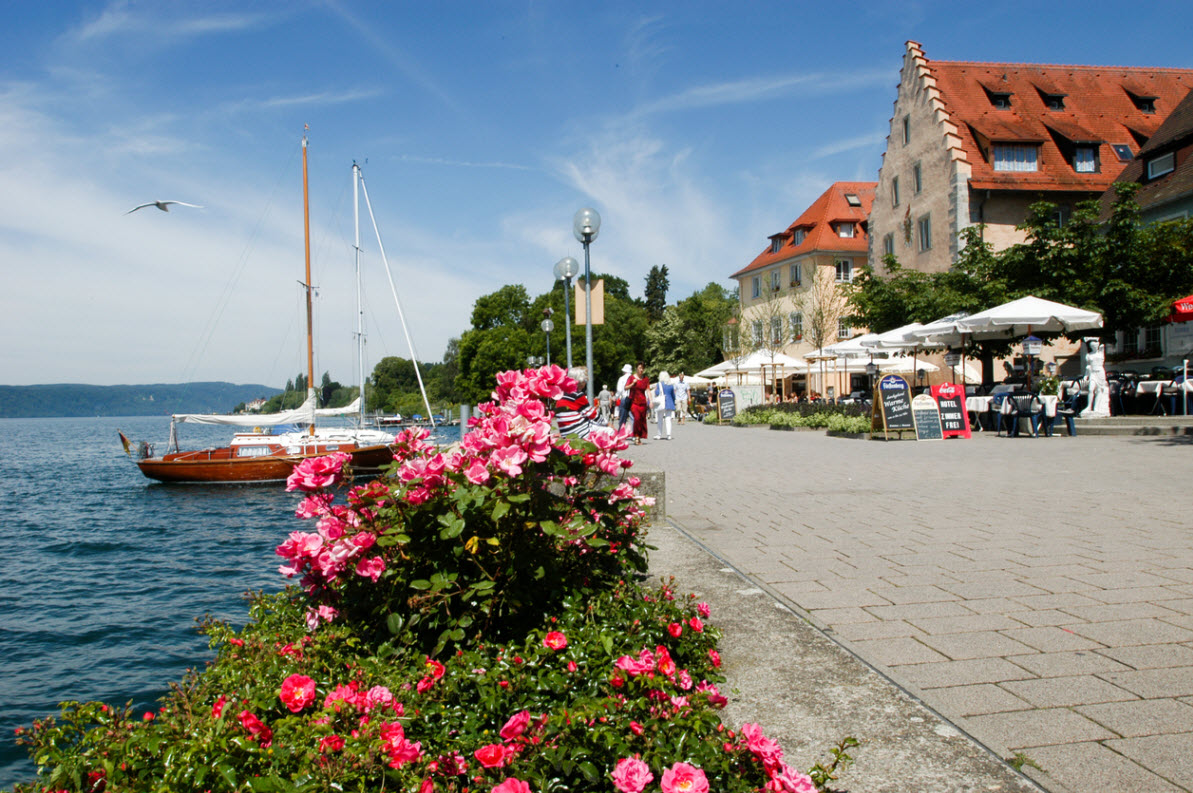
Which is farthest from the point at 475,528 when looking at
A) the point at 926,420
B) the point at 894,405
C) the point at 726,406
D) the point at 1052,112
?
the point at 1052,112

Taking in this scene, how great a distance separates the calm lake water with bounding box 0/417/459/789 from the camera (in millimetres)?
8250

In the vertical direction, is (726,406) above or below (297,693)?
above

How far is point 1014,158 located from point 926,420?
2266 cm

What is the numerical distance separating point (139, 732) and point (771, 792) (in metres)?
1.68

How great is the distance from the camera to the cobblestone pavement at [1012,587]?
277 cm

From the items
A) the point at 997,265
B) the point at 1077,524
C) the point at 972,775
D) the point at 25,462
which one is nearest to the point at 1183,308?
the point at 997,265

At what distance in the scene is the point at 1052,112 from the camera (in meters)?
36.7

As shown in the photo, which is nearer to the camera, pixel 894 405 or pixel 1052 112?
pixel 894 405

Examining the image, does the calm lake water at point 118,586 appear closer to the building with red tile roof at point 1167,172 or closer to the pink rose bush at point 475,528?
the pink rose bush at point 475,528

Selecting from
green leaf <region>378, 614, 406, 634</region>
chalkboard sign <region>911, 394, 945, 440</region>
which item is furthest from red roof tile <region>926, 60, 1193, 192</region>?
green leaf <region>378, 614, 406, 634</region>

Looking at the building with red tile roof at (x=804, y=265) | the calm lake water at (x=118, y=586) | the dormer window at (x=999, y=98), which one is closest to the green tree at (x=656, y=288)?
the building with red tile roof at (x=804, y=265)

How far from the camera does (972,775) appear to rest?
7.70 feet

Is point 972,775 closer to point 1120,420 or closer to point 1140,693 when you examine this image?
point 1140,693

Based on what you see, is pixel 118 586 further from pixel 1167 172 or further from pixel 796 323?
pixel 796 323
